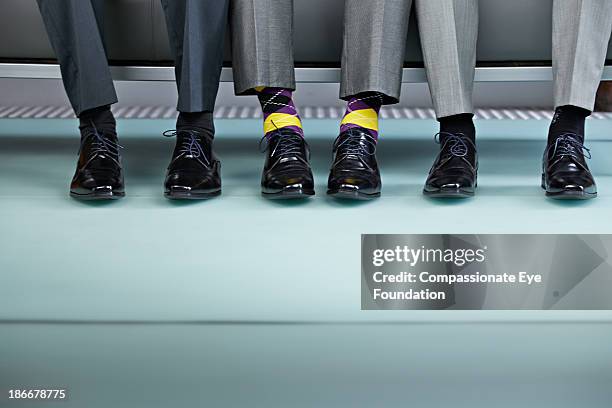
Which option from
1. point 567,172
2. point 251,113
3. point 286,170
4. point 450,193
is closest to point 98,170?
point 286,170

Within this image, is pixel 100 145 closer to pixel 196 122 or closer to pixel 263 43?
pixel 196 122

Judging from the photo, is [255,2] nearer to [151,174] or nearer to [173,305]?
[151,174]

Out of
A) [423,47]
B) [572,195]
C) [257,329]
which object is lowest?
[257,329]

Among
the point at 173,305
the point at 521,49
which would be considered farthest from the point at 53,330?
the point at 521,49

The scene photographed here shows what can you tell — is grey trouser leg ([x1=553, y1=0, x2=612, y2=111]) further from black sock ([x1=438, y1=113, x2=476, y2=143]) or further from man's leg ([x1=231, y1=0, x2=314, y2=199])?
man's leg ([x1=231, y1=0, x2=314, y2=199])

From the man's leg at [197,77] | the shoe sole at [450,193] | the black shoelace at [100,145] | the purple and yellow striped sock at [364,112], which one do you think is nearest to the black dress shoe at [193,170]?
the man's leg at [197,77]

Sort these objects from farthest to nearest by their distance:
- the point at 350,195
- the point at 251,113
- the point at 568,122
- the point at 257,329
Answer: the point at 251,113 → the point at 568,122 → the point at 350,195 → the point at 257,329

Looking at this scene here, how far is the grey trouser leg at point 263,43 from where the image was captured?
4.50ft

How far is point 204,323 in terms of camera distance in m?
1.14

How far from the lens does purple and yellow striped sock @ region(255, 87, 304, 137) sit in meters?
1.39

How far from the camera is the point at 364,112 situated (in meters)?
1.40

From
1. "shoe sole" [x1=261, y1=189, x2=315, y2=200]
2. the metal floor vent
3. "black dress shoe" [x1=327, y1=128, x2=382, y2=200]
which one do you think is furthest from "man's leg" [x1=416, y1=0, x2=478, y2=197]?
the metal floor vent

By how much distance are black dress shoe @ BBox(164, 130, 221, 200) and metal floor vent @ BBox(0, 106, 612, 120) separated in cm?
88

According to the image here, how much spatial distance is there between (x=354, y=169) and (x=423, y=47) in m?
0.26
